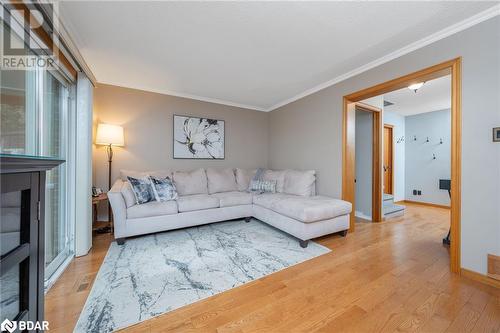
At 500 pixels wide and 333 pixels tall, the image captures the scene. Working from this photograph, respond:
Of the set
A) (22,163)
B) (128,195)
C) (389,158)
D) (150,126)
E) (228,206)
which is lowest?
(228,206)

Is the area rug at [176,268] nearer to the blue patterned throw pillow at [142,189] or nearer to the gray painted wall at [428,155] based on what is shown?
the blue patterned throw pillow at [142,189]

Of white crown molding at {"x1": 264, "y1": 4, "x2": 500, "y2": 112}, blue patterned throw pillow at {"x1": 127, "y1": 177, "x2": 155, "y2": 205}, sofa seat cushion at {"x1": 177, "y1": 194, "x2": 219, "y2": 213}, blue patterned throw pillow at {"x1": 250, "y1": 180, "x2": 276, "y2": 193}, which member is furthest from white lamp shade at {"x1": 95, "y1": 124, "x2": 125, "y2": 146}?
white crown molding at {"x1": 264, "y1": 4, "x2": 500, "y2": 112}

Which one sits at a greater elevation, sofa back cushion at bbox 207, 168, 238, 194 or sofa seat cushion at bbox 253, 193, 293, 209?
sofa back cushion at bbox 207, 168, 238, 194

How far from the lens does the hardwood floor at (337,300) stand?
4.07 feet

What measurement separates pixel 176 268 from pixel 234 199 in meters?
1.49

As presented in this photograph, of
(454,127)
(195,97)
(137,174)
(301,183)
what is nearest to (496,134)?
(454,127)

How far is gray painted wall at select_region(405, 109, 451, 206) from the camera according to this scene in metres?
4.64

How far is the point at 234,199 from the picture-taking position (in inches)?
127

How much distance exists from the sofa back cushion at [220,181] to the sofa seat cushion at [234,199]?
0.29m

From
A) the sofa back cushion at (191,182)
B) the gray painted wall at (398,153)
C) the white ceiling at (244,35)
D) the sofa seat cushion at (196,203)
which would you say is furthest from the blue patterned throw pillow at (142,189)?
the gray painted wall at (398,153)

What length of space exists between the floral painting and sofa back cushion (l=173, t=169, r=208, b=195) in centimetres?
50

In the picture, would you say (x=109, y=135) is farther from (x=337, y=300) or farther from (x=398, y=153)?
(x=398, y=153)

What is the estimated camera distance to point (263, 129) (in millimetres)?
4715

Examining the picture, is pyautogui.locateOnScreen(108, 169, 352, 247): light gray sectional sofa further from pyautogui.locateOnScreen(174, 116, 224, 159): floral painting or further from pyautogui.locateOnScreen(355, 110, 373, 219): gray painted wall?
pyautogui.locateOnScreen(355, 110, 373, 219): gray painted wall
